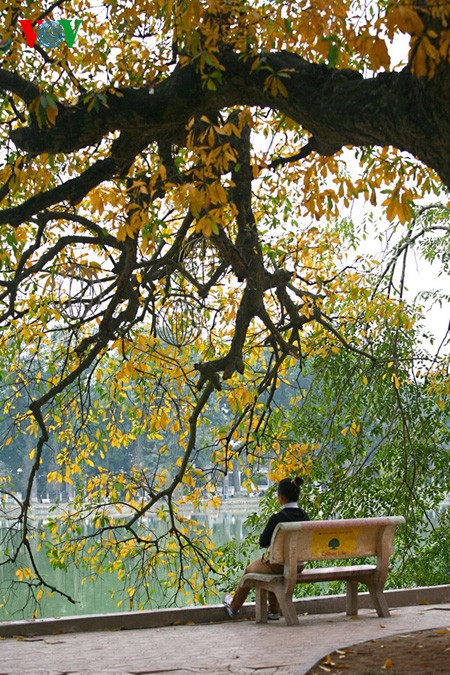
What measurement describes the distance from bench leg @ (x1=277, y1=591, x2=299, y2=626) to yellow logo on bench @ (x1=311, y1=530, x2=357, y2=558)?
16.7 inches

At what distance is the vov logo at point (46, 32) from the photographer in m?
7.94

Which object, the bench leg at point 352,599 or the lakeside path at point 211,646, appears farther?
the bench leg at point 352,599

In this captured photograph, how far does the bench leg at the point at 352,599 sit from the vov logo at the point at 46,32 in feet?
16.9

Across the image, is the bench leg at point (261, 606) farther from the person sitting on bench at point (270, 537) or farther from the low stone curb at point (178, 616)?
the low stone curb at point (178, 616)

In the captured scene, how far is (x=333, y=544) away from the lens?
8.39m

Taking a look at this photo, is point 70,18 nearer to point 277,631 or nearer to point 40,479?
point 277,631

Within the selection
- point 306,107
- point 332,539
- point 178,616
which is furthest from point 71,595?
point 306,107

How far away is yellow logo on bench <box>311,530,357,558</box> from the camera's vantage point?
8312 mm

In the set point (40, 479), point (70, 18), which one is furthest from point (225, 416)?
point (70, 18)

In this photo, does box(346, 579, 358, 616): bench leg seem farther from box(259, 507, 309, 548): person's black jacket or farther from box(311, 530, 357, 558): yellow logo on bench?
box(259, 507, 309, 548): person's black jacket

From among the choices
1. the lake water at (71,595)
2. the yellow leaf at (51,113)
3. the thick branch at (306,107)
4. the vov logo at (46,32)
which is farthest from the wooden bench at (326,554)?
the lake water at (71,595)

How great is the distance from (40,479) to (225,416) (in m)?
12.6

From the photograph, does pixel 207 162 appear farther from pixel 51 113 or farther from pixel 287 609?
pixel 287 609

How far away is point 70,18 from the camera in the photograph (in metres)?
9.79
